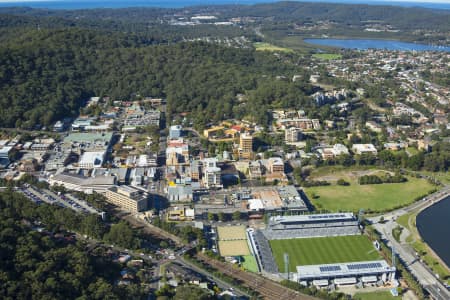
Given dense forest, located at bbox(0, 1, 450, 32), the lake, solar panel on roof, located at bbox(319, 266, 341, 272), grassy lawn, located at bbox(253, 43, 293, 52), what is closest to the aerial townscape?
solar panel on roof, located at bbox(319, 266, 341, 272)

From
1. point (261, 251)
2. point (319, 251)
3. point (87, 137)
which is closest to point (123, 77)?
point (87, 137)

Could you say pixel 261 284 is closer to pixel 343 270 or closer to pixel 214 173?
pixel 343 270

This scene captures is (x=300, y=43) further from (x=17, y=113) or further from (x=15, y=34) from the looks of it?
(x=17, y=113)

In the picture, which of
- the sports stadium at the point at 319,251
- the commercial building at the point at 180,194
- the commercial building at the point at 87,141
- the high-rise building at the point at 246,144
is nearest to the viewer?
the sports stadium at the point at 319,251

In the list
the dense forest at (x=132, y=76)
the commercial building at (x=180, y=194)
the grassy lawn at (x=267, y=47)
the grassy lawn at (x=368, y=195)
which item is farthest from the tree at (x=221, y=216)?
the grassy lawn at (x=267, y=47)

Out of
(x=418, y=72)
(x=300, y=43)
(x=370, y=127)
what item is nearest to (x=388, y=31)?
(x=300, y=43)

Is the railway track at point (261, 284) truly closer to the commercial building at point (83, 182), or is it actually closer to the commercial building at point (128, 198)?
the commercial building at point (128, 198)

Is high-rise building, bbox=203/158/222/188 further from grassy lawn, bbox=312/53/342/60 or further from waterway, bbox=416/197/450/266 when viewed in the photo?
grassy lawn, bbox=312/53/342/60
